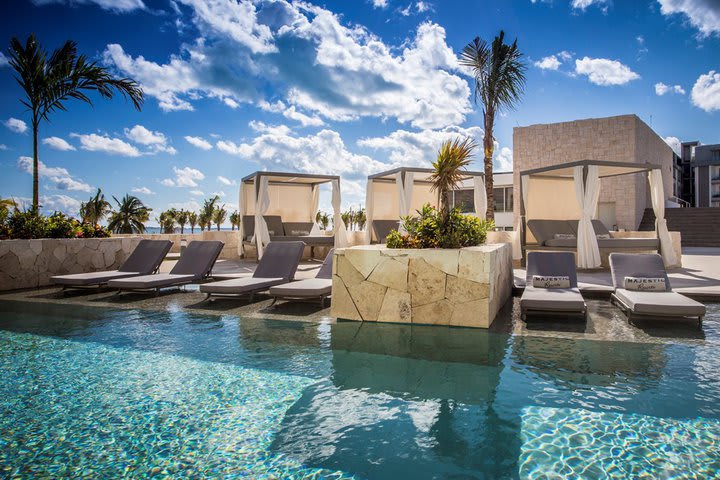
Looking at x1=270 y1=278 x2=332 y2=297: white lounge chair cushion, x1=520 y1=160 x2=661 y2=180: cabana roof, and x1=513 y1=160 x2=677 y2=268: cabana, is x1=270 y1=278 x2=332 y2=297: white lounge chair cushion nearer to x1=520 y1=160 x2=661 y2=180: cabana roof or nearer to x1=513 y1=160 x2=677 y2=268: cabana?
x1=513 y1=160 x2=677 y2=268: cabana

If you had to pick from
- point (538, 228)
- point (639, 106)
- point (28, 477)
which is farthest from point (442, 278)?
point (639, 106)

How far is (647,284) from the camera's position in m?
5.91

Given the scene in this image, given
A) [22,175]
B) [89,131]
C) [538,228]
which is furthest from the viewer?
[89,131]

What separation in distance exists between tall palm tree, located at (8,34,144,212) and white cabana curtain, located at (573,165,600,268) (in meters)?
12.0

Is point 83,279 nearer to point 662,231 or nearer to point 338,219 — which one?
point 338,219

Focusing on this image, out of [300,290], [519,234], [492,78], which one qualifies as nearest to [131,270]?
[300,290]

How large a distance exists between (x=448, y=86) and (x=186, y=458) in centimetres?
1205

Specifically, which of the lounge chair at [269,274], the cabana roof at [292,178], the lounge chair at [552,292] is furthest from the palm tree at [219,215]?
the lounge chair at [552,292]

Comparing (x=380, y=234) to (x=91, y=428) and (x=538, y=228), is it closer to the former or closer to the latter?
(x=538, y=228)

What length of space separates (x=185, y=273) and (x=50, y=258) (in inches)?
117

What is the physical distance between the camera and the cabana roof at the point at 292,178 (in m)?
13.0

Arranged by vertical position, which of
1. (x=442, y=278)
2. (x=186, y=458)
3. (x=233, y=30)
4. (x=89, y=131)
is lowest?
(x=186, y=458)

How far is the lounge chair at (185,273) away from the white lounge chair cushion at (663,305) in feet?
22.4

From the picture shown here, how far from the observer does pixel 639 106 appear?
1000 inches
